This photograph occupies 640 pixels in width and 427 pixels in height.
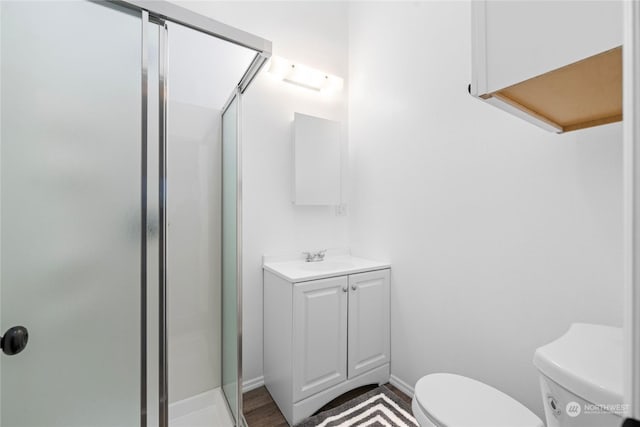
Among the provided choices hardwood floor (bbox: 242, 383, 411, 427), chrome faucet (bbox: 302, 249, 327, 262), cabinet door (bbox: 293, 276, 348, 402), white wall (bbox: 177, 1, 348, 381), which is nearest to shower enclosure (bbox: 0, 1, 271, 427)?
cabinet door (bbox: 293, 276, 348, 402)

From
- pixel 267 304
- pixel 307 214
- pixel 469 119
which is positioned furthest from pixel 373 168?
pixel 267 304

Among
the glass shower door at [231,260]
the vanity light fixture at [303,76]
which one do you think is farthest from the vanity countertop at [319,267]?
the vanity light fixture at [303,76]

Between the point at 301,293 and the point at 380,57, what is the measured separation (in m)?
1.85

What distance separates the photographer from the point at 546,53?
675mm

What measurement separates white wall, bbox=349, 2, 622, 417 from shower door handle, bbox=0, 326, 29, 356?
180cm

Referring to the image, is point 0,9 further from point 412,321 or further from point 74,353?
point 412,321

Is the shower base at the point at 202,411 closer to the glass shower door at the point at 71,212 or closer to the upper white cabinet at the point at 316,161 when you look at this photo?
the glass shower door at the point at 71,212

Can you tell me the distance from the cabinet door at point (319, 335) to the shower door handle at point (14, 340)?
1.08 m

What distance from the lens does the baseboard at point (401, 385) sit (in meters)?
1.86

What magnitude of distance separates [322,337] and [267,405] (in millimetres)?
590

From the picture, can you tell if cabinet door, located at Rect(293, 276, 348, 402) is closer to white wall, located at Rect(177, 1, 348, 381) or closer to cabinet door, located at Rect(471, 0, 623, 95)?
white wall, located at Rect(177, 1, 348, 381)

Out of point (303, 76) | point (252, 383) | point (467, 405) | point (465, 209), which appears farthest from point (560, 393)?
point (303, 76)

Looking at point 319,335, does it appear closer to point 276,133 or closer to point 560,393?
point 560,393

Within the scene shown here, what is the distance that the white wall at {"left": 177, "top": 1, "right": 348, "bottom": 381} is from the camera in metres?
1.96
